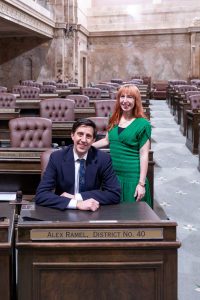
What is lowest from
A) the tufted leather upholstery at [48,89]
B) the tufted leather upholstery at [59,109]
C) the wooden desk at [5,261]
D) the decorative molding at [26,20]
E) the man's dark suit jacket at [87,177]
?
the wooden desk at [5,261]

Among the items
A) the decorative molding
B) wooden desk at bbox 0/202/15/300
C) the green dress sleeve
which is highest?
the decorative molding

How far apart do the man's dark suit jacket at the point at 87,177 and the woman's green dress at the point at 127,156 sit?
0.53 m

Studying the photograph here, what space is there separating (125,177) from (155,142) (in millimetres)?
5973

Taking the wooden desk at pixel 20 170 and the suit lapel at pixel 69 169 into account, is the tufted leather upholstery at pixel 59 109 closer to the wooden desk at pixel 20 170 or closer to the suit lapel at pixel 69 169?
the wooden desk at pixel 20 170


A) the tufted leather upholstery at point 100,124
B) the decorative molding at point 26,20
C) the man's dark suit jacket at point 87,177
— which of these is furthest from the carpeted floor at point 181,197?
the decorative molding at point 26,20

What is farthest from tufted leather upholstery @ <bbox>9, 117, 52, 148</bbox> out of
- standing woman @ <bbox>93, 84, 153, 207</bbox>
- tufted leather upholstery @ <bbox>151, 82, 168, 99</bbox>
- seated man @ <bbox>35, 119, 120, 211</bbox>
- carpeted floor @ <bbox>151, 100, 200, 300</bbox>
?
tufted leather upholstery @ <bbox>151, 82, 168, 99</bbox>

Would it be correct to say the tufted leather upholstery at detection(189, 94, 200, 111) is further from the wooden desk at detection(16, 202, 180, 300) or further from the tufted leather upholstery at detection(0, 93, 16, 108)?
the wooden desk at detection(16, 202, 180, 300)

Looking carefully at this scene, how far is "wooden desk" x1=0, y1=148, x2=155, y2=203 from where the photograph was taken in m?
4.12

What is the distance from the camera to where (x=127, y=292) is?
198 centimetres

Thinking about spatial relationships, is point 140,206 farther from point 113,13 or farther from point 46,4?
point 113,13

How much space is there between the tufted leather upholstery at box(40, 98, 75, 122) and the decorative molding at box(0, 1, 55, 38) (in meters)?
7.47

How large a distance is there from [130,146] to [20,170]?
4.07 feet

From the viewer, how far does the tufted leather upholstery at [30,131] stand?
505 centimetres

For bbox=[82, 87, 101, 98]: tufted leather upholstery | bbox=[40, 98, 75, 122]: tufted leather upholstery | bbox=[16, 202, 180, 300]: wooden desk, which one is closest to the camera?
bbox=[16, 202, 180, 300]: wooden desk
